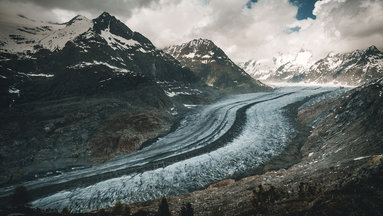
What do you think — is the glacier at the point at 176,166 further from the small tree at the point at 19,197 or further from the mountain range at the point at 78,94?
the mountain range at the point at 78,94

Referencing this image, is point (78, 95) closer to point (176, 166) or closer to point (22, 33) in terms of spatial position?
point (176, 166)

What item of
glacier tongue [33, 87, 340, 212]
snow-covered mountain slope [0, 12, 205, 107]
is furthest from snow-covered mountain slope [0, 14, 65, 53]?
glacier tongue [33, 87, 340, 212]

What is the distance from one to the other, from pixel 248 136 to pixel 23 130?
61691 millimetres

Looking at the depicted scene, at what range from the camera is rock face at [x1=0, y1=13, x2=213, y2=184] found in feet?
176

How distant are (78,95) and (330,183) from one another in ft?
295

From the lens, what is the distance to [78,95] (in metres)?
86.6

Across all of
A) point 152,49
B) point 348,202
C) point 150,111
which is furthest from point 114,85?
point 348,202

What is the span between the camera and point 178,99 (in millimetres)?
124875

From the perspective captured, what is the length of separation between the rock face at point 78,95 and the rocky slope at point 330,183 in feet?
115

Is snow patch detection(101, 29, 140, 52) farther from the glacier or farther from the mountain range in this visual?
the glacier

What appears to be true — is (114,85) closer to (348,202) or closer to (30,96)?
(30,96)

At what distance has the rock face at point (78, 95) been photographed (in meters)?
53.7

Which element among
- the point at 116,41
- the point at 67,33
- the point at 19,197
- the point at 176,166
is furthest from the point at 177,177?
the point at 67,33

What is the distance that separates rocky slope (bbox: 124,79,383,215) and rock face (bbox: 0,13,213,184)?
35166mm
